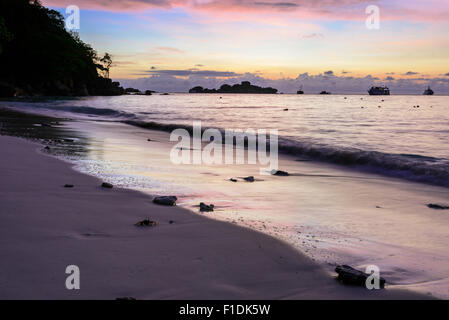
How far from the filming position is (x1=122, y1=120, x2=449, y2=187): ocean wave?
938cm

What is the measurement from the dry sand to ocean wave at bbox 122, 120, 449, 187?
21.9ft

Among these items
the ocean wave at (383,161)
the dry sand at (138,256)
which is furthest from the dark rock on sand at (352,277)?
the ocean wave at (383,161)

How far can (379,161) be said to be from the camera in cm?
1095

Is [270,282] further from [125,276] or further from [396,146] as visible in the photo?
[396,146]

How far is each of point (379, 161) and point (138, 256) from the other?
920 centimetres

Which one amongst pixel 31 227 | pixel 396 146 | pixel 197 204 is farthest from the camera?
pixel 396 146

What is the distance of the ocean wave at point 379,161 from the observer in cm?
938

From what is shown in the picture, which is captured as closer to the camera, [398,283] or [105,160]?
[398,283]

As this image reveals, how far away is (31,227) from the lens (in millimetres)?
3814

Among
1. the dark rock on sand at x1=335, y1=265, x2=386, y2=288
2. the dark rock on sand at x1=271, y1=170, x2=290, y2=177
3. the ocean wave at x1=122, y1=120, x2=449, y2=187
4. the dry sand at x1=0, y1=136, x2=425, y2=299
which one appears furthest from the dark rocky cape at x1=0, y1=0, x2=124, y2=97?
the dark rock on sand at x1=335, y1=265, x2=386, y2=288

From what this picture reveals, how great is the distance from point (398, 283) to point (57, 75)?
79505mm

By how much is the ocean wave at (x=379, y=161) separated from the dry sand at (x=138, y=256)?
6670mm

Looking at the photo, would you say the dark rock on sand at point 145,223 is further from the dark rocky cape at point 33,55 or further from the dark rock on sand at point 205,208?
the dark rocky cape at point 33,55
